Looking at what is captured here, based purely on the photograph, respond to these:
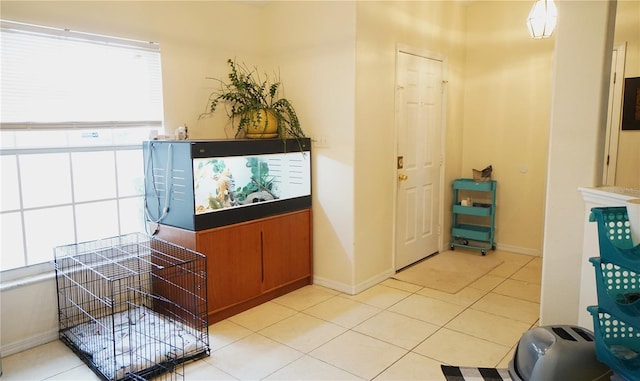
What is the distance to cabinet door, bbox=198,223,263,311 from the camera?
10.8 ft

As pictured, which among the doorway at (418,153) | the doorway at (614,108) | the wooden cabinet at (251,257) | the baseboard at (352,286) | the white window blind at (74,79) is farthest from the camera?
the doorway at (418,153)

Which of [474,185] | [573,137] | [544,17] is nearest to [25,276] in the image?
[573,137]

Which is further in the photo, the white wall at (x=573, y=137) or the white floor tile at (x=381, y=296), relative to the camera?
the white floor tile at (x=381, y=296)

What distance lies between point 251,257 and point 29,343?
1.56m

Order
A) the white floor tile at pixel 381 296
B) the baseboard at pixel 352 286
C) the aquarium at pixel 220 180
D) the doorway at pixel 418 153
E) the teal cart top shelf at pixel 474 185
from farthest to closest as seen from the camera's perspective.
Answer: the teal cart top shelf at pixel 474 185 < the doorway at pixel 418 153 < the baseboard at pixel 352 286 < the white floor tile at pixel 381 296 < the aquarium at pixel 220 180

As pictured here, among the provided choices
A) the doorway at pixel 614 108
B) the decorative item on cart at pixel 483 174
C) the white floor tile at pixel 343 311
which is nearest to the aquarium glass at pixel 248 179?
the white floor tile at pixel 343 311

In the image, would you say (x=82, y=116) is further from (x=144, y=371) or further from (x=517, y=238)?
(x=517, y=238)

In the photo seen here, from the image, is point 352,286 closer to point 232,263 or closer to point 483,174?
point 232,263

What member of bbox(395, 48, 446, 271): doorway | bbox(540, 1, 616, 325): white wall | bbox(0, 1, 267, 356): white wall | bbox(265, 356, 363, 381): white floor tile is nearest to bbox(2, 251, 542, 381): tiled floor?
bbox(265, 356, 363, 381): white floor tile

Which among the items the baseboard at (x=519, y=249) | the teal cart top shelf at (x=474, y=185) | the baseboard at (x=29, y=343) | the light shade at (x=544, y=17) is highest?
the light shade at (x=544, y=17)

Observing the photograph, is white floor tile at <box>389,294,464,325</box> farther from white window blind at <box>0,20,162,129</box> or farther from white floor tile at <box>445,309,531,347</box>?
white window blind at <box>0,20,162,129</box>

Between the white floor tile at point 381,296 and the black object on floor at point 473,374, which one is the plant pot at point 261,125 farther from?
the black object on floor at point 473,374

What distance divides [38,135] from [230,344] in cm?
187

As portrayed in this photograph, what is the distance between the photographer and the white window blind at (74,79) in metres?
2.84
